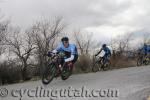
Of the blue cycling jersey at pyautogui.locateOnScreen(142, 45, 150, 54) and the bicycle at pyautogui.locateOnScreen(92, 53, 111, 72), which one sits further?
the blue cycling jersey at pyautogui.locateOnScreen(142, 45, 150, 54)

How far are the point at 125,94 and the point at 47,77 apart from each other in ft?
17.7

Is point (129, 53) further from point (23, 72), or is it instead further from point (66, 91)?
point (66, 91)

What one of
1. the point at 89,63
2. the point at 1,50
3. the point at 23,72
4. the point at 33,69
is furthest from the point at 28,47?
the point at 89,63

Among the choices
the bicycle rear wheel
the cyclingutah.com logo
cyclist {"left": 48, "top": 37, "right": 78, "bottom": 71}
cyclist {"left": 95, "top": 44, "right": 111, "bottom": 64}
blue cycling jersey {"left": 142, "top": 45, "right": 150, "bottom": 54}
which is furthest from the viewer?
blue cycling jersey {"left": 142, "top": 45, "right": 150, "bottom": 54}

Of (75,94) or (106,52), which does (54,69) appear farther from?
(106,52)

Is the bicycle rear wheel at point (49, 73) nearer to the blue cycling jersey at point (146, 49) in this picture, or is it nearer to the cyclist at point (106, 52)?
the cyclist at point (106, 52)

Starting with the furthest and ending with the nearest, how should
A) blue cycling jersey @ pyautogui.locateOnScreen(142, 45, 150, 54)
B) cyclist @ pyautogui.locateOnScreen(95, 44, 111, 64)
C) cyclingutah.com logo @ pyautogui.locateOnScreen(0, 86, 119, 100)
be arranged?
blue cycling jersey @ pyautogui.locateOnScreen(142, 45, 150, 54), cyclist @ pyautogui.locateOnScreen(95, 44, 111, 64), cyclingutah.com logo @ pyautogui.locateOnScreen(0, 86, 119, 100)

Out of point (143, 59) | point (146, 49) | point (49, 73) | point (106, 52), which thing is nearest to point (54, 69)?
point (49, 73)

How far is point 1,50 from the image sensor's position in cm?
4381

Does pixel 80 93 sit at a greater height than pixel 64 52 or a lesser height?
lesser

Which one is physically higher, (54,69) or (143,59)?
(54,69)

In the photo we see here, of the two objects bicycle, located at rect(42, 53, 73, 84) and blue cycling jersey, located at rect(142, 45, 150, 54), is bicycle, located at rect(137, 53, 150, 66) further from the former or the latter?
bicycle, located at rect(42, 53, 73, 84)

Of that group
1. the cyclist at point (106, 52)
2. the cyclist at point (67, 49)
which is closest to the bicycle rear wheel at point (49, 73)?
the cyclist at point (67, 49)

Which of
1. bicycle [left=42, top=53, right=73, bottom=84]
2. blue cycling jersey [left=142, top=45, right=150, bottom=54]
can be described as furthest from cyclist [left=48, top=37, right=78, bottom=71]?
blue cycling jersey [left=142, top=45, right=150, bottom=54]
